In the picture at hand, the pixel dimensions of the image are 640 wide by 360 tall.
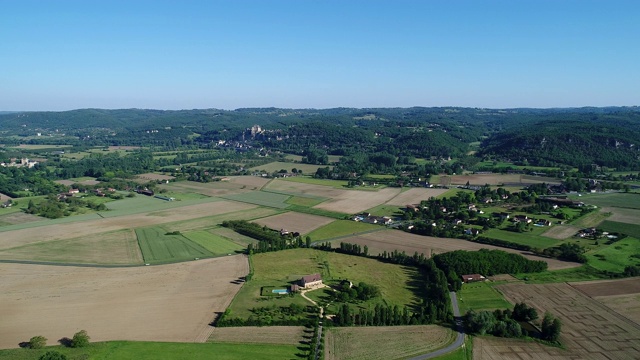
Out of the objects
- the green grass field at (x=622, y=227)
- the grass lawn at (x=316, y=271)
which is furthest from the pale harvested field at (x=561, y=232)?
the grass lawn at (x=316, y=271)

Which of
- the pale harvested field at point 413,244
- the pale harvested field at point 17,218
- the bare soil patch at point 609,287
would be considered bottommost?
the bare soil patch at point 609,287

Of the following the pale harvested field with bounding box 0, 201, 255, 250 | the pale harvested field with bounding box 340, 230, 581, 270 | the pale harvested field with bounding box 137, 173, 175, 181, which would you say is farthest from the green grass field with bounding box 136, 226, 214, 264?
the pale harvested field with bounding box 137, 173, 175, 181

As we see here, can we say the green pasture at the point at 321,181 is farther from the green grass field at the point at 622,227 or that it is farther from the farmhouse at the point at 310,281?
the farmhouse at the point at 310,281

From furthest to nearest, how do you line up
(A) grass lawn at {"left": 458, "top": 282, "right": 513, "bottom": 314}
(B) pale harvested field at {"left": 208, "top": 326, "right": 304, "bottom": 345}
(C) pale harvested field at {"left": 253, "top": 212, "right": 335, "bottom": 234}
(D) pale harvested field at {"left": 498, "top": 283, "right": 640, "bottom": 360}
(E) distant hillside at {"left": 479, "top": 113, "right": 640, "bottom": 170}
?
(E) distant hillside at {"left": 479, "top": 113, "right": 640, "bottom": 170} < (C) pale harvested field at {"left": 253, "top": 212, "right": 335, "bottom": 234} < (A) grass lawn at {"left": 458, "top": 282, "right": 513, "bottom": 314} < (B) pale harvested field at {"left": 208, "top": 326, "right": 304, "bottom": 345} < (D) pale harvested field at {"left": 498, "top": 283, "right": 640, "bottom": 360}

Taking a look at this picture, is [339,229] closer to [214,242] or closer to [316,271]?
[214,242]

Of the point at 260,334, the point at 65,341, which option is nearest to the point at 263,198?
the point at 260,334

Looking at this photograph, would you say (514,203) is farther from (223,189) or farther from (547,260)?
(223,189)

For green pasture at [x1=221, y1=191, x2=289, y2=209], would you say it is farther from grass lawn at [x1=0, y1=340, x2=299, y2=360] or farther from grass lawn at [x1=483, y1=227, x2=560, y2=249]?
grass lawn at [x1=0, y1=340, x2=299, y2=360]
